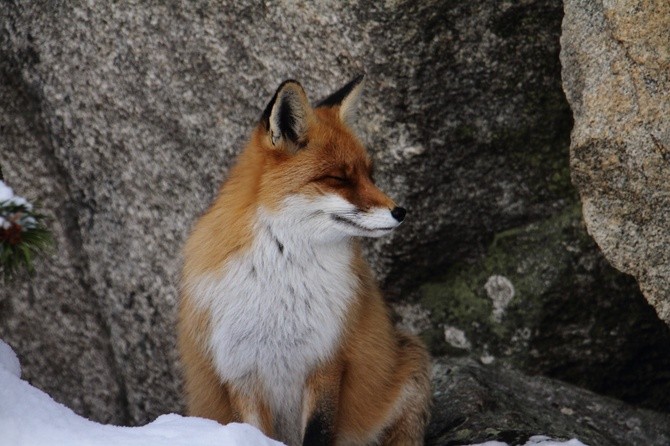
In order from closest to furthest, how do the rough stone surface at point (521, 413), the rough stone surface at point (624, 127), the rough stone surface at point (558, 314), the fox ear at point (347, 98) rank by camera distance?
the rough stone surface at point (624, 127) → the fox ear at point (347, 98) → the rough stone surface at point (521, 413) → the rough stone surface at point (558, 314)

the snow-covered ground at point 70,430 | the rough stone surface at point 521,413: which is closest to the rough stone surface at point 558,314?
the rough stone surface at point 521,413

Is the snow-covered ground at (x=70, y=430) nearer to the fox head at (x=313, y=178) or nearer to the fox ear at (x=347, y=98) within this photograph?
the fox head at (x=313, y=178)

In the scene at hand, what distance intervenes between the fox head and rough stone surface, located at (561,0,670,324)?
0.86 meters

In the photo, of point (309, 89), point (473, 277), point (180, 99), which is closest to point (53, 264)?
point (180, 99)

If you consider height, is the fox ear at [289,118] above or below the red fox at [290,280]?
above

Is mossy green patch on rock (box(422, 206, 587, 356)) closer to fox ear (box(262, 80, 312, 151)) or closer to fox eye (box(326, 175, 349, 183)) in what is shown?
fox eye (box(326, 175, 349, 183))

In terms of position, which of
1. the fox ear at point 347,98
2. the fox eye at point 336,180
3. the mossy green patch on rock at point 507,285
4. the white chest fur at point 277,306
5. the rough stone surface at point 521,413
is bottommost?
the rough stone surface at point 521,413

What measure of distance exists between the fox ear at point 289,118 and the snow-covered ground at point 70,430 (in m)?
1.33

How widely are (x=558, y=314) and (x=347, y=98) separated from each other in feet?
5.40

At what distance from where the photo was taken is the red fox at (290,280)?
3.85 m

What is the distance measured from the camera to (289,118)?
12.8ft

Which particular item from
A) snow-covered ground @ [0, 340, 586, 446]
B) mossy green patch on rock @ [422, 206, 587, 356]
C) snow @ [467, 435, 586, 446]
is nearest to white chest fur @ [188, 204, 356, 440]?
snow @ [467, 435, 586, 446]

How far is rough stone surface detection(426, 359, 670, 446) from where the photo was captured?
4.32 metres

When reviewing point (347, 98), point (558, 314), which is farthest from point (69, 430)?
point (558, 314)
